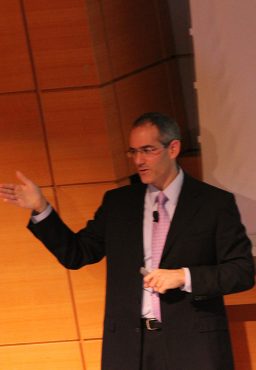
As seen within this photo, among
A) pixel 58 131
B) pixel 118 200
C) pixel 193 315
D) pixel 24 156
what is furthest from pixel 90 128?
pixel 193 315

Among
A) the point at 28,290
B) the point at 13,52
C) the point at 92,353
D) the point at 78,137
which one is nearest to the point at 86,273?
the point at 28,290

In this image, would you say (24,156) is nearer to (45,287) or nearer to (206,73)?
(45,287)

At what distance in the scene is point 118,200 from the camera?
9.19ft

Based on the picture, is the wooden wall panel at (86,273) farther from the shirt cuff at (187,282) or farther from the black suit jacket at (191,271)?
the shirt cuff at (187,282)

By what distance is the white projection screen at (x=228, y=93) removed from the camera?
3311mm

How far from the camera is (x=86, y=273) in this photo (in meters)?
3.55

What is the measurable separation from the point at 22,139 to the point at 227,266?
1.32 m

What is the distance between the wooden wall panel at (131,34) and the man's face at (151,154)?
78 cm

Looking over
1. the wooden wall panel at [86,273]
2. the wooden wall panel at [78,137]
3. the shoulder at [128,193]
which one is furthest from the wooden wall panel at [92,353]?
the shoulder at [128,193]

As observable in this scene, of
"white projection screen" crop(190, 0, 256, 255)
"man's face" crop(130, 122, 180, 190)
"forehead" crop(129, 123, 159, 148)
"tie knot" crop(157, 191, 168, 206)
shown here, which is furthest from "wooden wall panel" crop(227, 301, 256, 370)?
"forehead" crop(129, 123, 159, 148)

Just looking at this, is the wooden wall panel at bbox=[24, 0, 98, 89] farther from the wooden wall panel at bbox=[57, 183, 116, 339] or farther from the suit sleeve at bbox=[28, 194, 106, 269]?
the suit sleeve at bbox=[28, 194, 106, 269]

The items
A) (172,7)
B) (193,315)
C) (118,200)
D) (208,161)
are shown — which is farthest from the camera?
(172,7)

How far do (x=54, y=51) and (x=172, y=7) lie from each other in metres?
1.12

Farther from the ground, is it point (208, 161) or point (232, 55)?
point (232, 55)
